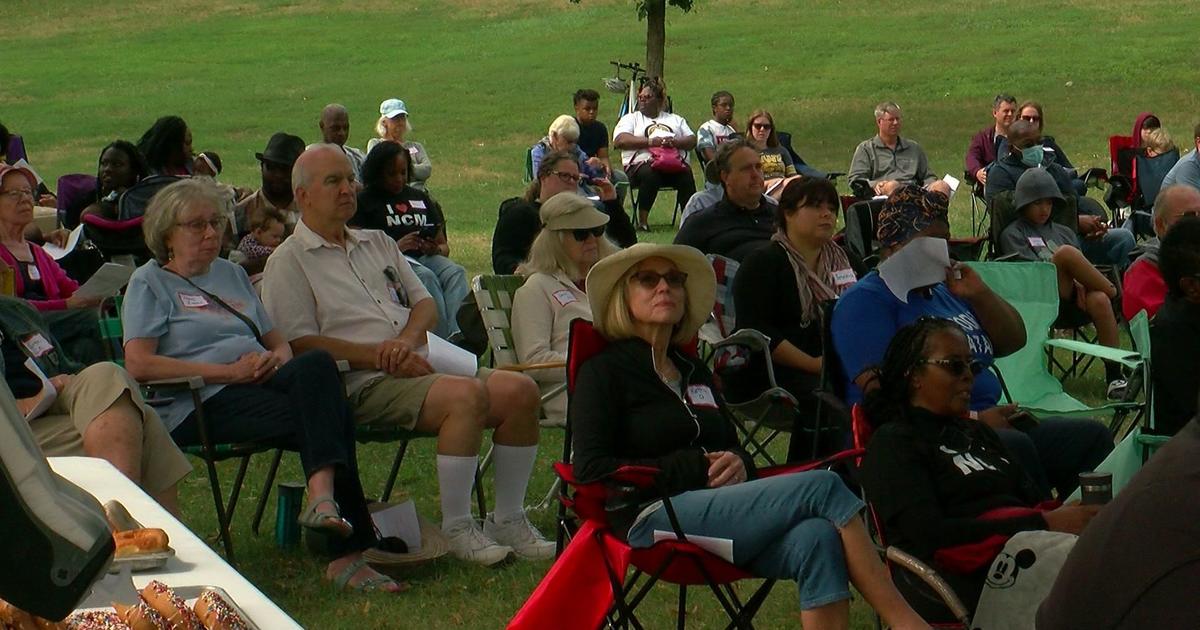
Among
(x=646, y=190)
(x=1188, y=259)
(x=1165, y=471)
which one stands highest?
(x=1165, y=471)

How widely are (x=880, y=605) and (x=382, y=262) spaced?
284 cm

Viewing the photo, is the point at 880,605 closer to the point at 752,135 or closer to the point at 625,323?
the point at 625,323

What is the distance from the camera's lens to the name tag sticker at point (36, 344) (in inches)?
213

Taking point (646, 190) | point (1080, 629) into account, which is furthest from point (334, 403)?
point (646, 190)

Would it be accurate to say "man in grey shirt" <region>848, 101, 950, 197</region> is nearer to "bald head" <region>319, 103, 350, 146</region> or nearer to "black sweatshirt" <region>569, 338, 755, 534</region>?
"bald head" <region>319, 103, 350, 146</region>

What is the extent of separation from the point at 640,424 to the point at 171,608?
7.10ft

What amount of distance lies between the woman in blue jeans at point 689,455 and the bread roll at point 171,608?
1747mm

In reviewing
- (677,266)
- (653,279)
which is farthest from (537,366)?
(653,279)

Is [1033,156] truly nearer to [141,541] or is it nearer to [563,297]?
[563,297]

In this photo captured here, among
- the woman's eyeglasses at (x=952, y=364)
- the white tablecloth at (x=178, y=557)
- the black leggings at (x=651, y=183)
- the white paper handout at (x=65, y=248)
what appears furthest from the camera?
the black leggings at (x=651, y=183)

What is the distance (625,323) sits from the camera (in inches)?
193

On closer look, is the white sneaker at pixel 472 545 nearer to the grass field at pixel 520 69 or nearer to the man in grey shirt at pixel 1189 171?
the man in grey shirt at pixel 1189 171

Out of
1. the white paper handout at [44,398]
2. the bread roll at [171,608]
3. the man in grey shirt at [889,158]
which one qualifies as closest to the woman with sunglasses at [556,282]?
the white paper handout at [44,398]

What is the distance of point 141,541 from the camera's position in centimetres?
310
